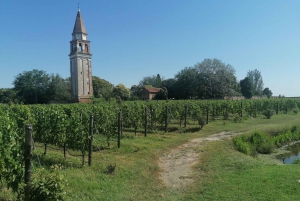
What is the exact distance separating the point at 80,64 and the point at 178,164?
42.7 meters

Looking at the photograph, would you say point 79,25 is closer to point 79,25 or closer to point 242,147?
point 79,25

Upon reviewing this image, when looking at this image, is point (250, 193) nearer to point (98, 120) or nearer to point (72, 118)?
point (72, 118)

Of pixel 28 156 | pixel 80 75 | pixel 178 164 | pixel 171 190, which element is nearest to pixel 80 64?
pixel 80 75

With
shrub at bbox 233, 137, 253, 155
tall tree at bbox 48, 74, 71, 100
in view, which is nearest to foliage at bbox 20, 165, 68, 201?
shrub at bbox 233, 137, 253, 155

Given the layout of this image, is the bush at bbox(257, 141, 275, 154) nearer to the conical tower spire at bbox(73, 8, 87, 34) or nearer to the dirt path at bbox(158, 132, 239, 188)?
the dirt path at bbox(158, 132, 239, 188)

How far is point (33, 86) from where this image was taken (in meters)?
62.5

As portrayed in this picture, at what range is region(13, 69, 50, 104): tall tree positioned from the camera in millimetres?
61094

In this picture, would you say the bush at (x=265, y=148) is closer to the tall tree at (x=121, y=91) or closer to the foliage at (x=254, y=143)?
the foliage at (x=254, y=143)

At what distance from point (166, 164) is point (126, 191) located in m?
3.59

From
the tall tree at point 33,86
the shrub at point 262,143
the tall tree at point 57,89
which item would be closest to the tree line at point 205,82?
the tall tree at point 57,89

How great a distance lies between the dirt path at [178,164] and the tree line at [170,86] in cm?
3200

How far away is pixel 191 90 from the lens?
2094 inches

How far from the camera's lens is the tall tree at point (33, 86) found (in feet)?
200

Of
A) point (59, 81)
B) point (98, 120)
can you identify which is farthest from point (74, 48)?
point (98, 120)
